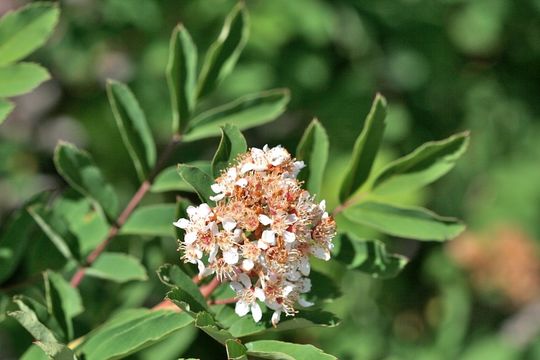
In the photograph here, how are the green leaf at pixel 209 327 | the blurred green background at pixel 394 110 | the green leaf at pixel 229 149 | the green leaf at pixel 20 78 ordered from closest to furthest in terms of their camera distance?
the green leaf at pixel 209 327 → the green leaf at pixel 229 149 → the green leaf at pixel 20 78 → the blurred green background at pixel 394 110

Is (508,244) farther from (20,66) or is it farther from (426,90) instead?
(20,66)

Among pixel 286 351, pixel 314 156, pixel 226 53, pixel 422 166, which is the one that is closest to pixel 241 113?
pixel 226 53

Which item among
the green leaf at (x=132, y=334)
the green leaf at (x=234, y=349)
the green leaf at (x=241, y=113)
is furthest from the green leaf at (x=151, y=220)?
the green leaf at (x=234, y=349)

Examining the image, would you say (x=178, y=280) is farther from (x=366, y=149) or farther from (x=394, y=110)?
(x=394, y=110)

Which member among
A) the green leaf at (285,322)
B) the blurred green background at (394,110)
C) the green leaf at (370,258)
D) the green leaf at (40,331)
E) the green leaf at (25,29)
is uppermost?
the green leaf at (25,29)

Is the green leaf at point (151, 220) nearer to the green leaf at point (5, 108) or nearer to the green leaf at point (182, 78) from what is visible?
the green leaf at point (182, 78)

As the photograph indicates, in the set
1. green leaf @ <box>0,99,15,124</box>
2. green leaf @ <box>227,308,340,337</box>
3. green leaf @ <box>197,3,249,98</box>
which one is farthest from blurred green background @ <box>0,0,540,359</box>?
green leaf @ <box>227,308,340,337</box>
